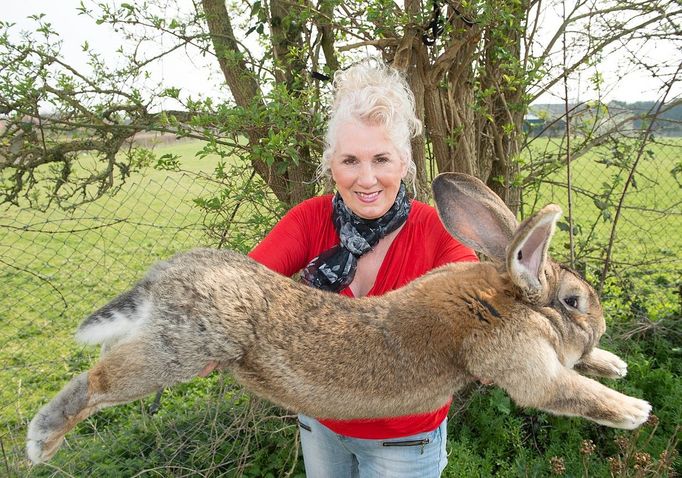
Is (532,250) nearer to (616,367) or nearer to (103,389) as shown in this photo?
(616,367)

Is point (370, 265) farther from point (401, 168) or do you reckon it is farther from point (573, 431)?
point (573, 431)

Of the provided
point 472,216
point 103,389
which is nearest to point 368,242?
point 472,216

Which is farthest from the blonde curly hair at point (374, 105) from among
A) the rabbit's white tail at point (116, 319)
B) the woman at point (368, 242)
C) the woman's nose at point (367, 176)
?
the rabbit's white tail at point (116, 319)

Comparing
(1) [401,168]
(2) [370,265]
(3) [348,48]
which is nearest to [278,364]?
(2) [370,265]

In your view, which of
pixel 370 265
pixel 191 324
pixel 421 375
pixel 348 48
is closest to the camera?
pixel 191 324

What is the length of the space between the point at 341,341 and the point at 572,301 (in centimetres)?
A: 106

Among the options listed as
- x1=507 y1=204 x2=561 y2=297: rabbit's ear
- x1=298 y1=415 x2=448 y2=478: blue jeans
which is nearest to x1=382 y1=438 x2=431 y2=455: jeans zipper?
x1=298 y1=415 x2=448 y2=478: blue jeans

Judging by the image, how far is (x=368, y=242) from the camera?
2.68 m

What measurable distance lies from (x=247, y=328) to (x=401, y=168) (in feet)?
3.63

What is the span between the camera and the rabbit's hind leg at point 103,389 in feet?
6.73

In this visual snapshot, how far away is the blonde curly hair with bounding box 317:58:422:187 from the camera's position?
8.58ft

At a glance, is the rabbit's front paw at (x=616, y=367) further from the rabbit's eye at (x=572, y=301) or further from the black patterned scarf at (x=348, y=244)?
the black patterned scarf at (x=348, y=244)

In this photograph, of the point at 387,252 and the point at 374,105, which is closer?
the point at 374,105

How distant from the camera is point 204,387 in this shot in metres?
5.07
